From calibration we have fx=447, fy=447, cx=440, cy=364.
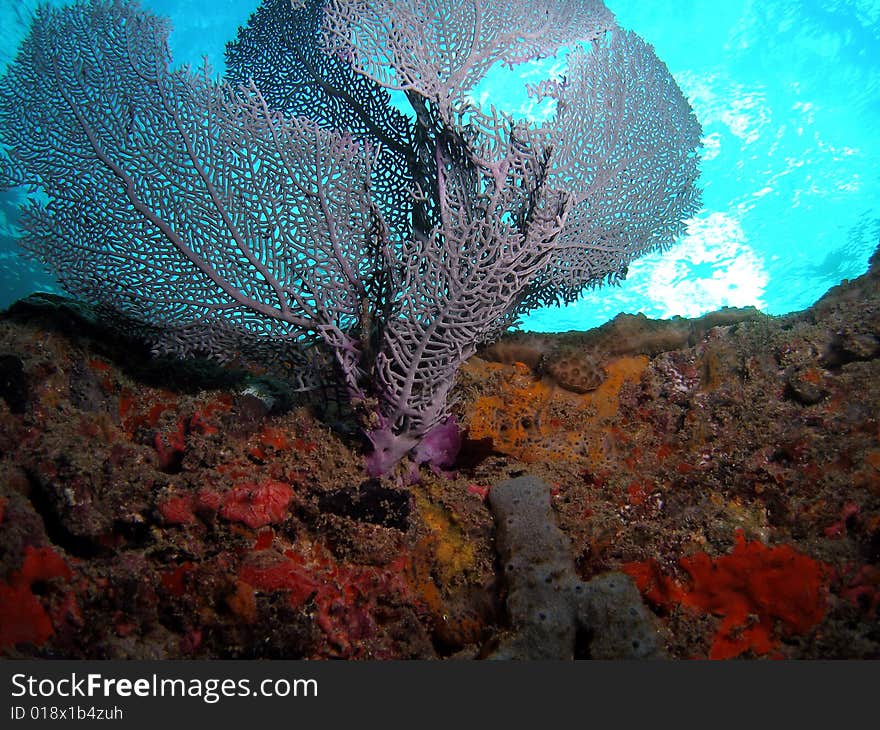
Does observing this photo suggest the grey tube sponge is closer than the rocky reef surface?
Yes

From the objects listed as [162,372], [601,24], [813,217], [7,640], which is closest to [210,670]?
[7,640]

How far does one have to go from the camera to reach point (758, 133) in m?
17.3

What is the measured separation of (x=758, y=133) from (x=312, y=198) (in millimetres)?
20518

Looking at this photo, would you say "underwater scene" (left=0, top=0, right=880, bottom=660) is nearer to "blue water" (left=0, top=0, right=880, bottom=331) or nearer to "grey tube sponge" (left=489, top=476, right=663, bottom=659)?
"grey tube sponge" (left=489, top=476, right=663, bottom=659)

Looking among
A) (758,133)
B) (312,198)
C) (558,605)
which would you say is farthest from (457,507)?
(758,133)

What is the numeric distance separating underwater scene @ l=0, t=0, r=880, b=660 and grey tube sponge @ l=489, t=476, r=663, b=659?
16 millimetres

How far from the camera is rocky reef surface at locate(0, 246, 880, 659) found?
110 inches

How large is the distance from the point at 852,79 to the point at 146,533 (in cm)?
2398

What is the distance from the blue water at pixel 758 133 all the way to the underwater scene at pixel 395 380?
10.4 m

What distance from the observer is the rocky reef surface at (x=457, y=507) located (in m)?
2.78

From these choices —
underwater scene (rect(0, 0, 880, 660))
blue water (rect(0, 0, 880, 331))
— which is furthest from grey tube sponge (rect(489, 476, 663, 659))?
blue water (rect(0, 0, 880, 331))

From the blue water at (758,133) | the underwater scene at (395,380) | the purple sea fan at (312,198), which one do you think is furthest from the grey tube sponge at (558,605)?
the blue water at (758,133)

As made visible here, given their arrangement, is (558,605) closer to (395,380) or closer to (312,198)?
(395,380)

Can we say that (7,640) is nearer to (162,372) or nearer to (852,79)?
(162,372)
